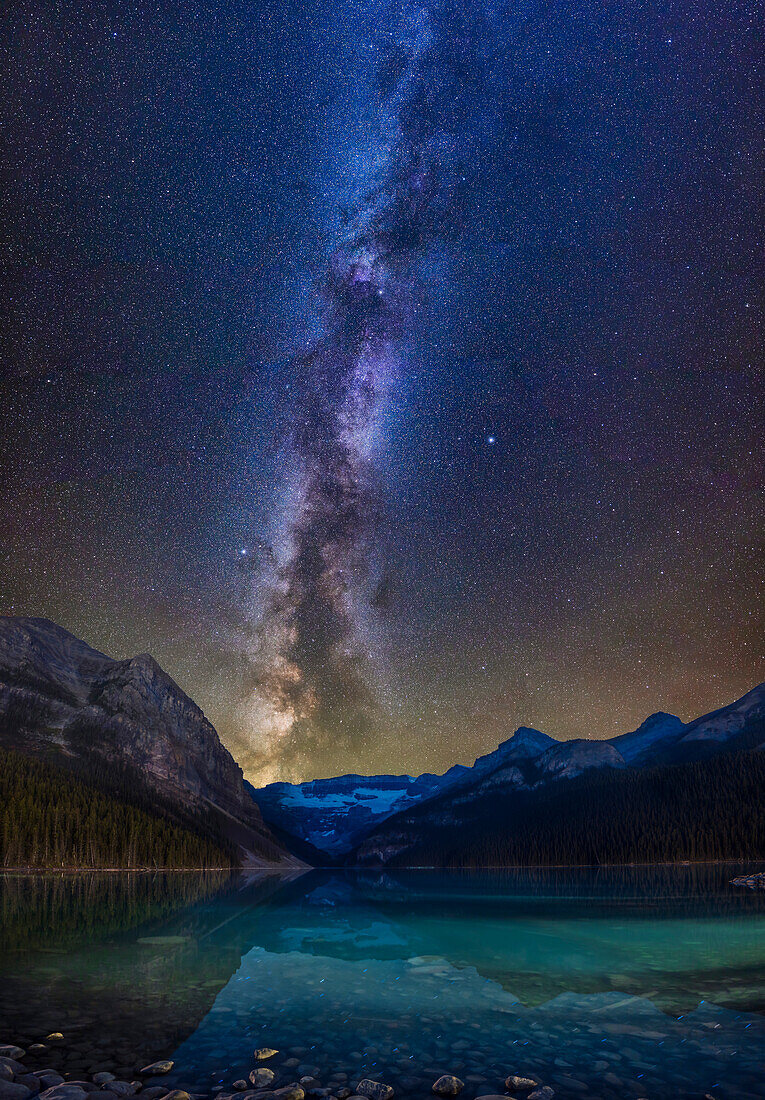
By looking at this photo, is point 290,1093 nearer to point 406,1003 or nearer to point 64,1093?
point 64,1093

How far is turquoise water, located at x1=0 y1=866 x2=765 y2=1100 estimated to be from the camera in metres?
12.8

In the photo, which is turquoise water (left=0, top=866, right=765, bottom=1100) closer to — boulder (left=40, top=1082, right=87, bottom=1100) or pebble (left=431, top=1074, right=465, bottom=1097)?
pebble (left=431, top=1074, right=465, bottom=1097)

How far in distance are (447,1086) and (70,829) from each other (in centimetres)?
13525

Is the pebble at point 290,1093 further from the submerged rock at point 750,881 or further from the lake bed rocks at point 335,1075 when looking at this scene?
the submerged rock at point 750,881

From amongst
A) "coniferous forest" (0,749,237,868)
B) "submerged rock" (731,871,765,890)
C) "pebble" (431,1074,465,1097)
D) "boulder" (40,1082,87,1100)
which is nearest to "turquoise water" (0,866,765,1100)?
"pebble" (431,1074,465,1097)

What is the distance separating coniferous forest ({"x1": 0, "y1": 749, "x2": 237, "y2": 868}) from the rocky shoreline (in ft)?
398

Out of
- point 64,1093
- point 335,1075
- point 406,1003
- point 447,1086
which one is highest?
point 64,1093

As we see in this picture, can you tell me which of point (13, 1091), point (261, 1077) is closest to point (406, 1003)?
point (261, 1077)

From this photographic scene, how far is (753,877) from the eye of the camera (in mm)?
95812

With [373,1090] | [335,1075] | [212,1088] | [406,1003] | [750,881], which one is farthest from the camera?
[750,881]

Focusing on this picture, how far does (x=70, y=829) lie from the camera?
12138 cm

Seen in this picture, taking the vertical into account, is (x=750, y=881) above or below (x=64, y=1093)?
below

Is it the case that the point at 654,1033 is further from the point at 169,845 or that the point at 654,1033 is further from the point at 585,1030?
the point at 169,845

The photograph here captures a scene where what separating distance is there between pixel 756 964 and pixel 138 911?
137 feet
